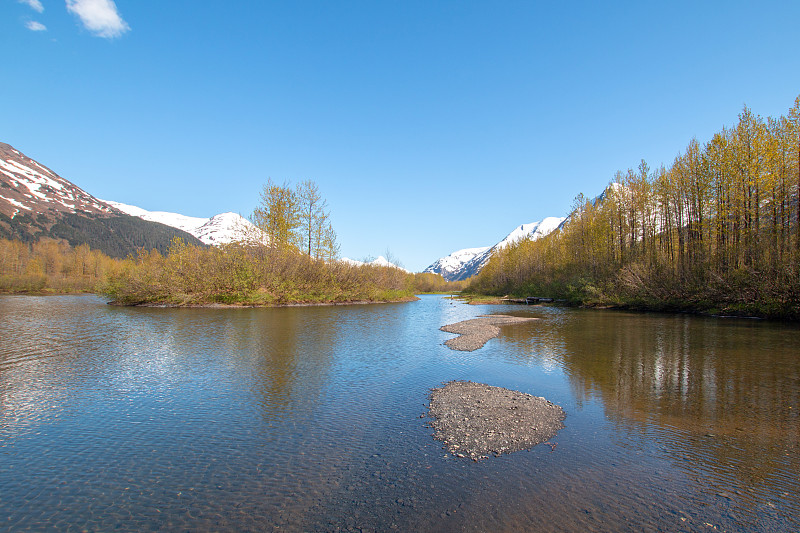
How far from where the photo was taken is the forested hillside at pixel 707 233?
1091 inches

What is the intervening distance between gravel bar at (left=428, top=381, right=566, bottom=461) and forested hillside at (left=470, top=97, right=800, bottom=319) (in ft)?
93.5

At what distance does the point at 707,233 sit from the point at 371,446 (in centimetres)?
4277

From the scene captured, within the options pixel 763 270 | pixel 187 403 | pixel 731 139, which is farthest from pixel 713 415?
pixel 731 139

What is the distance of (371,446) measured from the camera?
23.1 feet

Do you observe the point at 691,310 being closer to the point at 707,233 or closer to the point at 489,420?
the point at 707,233

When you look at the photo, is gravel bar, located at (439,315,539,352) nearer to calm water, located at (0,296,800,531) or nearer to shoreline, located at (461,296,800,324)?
calm water, located at (0,296,800,531)

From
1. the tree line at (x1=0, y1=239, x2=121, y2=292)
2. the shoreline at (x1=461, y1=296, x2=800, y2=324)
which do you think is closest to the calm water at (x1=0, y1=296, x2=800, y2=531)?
the shoreline at (x1=461, y1=296, x2=800, y2=324)

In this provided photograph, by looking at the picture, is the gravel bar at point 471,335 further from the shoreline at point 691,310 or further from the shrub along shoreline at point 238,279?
the shrub along shoreline at point 238,279

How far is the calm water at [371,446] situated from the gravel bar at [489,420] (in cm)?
34

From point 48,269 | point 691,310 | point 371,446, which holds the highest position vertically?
point 48,269

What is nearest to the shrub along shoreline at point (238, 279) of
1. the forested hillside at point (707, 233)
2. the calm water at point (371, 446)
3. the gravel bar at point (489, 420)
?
the calm water at point (371, 446)

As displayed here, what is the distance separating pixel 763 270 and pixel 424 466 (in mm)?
34201

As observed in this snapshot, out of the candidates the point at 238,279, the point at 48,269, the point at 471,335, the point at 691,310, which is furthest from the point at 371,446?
the point at 48,269

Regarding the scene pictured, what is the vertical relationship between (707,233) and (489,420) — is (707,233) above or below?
above
